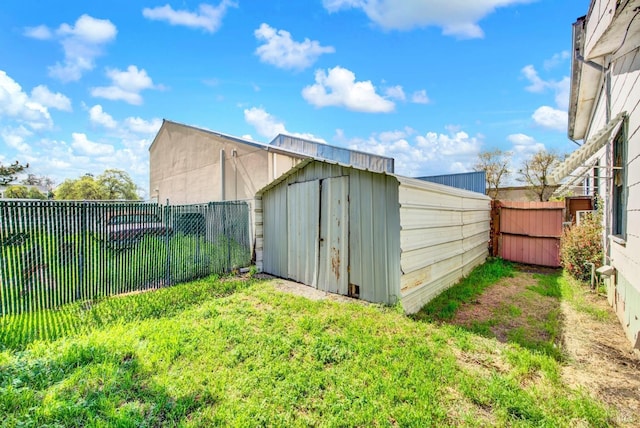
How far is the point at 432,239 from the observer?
4.86 meters

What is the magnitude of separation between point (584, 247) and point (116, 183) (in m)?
40.4

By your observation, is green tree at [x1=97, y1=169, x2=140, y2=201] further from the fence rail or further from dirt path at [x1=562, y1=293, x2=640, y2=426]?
dirt path at [x1=562, y1=293, x2=640, y2=426]

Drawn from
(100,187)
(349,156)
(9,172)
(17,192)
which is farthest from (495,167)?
(17,192)

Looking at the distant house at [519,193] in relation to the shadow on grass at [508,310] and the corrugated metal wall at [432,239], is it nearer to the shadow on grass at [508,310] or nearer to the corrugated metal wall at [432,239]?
the shadow on grass at [508,310]

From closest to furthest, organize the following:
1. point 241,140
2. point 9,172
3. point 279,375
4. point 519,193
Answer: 1. point 279,375
2. point 241,140
3. point 519,193
4. point 9,172

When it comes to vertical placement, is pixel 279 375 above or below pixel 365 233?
below

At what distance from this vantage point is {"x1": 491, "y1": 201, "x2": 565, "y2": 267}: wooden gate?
7.55m

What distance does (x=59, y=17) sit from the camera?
684cm

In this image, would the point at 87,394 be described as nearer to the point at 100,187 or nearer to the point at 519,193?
the point at 519,193

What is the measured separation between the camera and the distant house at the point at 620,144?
9.27 ft

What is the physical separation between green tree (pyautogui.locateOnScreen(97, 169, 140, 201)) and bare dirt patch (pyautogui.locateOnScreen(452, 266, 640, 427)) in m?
38.6

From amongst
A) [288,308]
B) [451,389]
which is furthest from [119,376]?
[451,389]

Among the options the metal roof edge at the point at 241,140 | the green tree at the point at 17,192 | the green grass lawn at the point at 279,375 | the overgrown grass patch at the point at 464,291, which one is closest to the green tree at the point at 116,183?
the green tree at the point at 17,192

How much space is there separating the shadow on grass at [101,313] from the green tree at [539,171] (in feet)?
60.3
